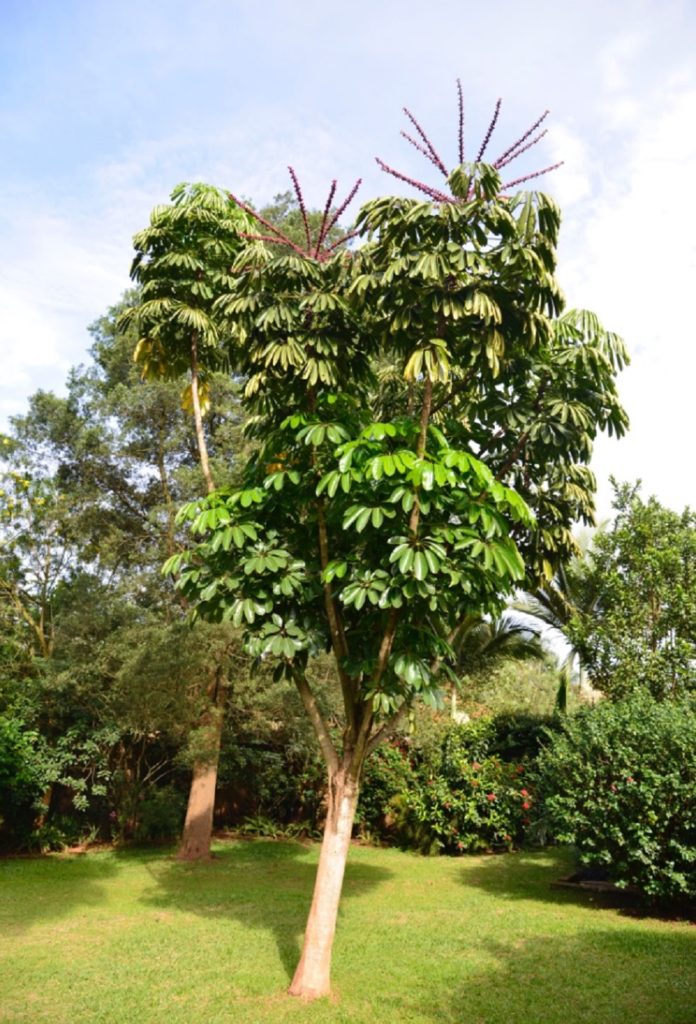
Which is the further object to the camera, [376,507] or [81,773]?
[81,773]

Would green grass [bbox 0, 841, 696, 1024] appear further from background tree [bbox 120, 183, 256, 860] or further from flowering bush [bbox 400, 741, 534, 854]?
background tree [bbox 120, 183, 256, 860]

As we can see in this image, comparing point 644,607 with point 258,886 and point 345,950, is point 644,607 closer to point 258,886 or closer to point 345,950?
point 345,950

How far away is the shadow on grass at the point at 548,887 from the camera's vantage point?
9.54 meters

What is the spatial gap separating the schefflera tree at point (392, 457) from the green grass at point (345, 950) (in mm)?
916

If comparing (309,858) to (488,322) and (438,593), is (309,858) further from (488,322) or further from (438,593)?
(488,322)

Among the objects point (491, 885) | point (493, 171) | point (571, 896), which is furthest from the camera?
point (491, 885)

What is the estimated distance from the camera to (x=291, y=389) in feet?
23.2

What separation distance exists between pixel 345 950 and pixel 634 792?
3.68 meters

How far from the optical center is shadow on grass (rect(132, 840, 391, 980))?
916cm

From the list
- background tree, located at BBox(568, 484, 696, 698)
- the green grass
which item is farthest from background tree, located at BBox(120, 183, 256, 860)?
background tree, located at BBox(568, 484, 696, 698)

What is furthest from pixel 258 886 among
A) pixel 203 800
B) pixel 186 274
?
pixel 186 274

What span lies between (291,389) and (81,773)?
1007 cm

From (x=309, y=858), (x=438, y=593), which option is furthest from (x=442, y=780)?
(x=438, y=593)

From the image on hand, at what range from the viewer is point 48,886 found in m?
11.3
